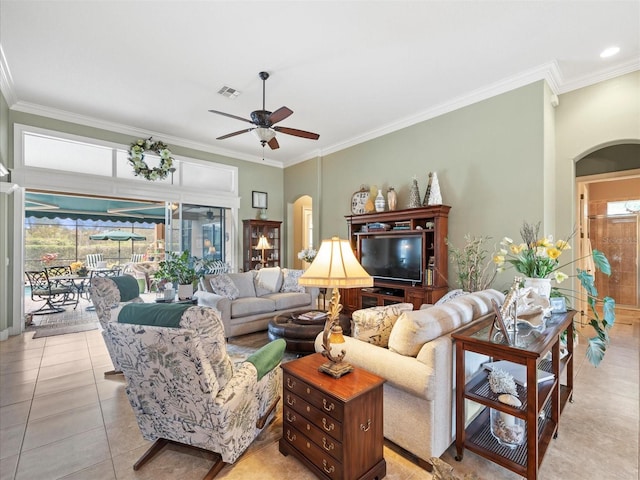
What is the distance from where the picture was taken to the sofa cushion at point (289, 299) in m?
4.70

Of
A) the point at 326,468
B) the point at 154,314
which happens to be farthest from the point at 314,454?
the point at 154,314

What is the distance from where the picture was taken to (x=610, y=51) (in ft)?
10.5

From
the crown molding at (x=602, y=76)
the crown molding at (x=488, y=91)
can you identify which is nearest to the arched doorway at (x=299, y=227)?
the crown molding at (x=488, y=91)

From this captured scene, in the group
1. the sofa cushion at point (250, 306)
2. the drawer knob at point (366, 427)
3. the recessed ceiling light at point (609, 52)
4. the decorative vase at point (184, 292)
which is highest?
the recessed ceiling light at point (609, 52)

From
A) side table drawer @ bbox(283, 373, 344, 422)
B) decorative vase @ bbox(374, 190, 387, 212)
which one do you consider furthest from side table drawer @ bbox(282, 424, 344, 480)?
decorative vase @ bbox(374, 190, 387, 212)

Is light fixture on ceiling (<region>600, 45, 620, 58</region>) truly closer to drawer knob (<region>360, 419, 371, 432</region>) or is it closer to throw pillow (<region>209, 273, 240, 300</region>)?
drawer knob (<region>360, 419, 371, 432</region>)

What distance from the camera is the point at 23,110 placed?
442cm

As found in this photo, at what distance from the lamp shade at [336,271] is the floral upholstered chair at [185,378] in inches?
22.1

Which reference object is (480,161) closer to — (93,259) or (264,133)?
(264,133)

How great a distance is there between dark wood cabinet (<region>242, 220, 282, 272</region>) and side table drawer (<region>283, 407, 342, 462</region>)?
5000mm

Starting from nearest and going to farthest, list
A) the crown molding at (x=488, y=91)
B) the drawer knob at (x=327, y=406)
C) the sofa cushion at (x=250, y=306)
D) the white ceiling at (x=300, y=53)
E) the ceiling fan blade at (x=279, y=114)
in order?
the drawer knob at (x=327, y=406)
the white ceiling at (x=300, y=53)
the ceiling fan blade at (x=279, y=114)
the crown molding at (x=488, y=91)
the sofa cushion at (x=250, y=306)

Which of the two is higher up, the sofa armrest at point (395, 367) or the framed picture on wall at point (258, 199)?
the framed picture on wall at point (258, 199)

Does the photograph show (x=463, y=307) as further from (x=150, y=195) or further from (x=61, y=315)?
(x=61, y=315)

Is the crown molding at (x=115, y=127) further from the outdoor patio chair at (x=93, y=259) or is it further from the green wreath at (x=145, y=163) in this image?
the outdoor patio chair at (x=93, y=259)
